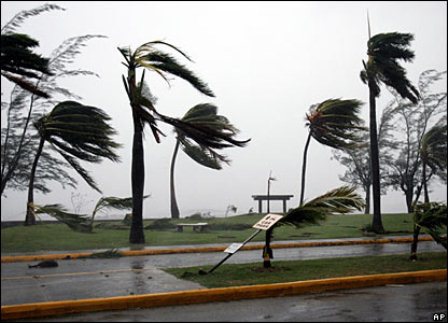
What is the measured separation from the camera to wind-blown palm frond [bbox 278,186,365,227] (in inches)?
377

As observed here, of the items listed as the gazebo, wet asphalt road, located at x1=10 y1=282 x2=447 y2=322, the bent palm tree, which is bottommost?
wet asphalt road, located at x1=10 y1=282 x2=447 y2=322

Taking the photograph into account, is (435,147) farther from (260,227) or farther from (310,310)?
(310,310)

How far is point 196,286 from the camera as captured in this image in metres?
7.93

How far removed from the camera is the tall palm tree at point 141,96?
14.1 meters

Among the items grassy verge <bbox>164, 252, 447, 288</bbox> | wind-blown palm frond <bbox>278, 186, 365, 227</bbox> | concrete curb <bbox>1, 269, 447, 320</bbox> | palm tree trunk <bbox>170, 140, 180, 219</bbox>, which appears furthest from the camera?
palm tree trunk <bbox>170, 140, 180, 219</bbox>

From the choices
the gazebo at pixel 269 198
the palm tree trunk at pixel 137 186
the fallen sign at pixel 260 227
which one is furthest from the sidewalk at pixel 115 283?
the gazebo at pixel 269 198

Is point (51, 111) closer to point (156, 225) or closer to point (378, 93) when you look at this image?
point (156, 225)

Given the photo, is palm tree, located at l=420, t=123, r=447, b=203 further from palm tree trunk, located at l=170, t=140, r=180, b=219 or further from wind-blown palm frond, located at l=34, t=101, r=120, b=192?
wind-blown palm frond, located at l=34, t=101, r=120, b=192

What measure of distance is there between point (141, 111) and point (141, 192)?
2.68 metres

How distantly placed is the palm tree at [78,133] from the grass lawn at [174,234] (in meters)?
1.56

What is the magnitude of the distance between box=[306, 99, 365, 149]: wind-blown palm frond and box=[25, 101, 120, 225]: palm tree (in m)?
7.36

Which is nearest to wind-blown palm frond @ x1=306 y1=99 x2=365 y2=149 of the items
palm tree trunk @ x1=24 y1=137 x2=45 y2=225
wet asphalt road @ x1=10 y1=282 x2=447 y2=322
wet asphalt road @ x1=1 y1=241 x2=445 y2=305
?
wet asphalt road @ x1=1 y1=241 x2=445 y2=305

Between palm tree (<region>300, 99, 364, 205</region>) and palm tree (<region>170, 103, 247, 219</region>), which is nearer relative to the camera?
palm tree (<region>170, 103, 247, 219</region>)

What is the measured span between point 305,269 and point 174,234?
311 inches
